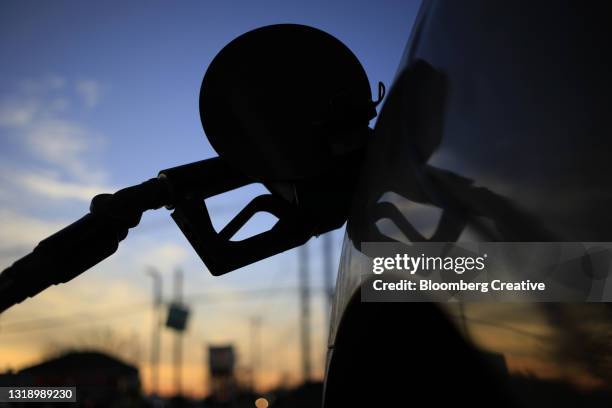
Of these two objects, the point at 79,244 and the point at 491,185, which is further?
the point at 79,244

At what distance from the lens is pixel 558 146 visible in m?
0.98

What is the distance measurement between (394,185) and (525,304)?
499mm

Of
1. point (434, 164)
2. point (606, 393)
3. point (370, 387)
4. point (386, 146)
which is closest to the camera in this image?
point (606, 393)

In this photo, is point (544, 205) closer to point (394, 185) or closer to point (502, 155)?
point (502, 155)

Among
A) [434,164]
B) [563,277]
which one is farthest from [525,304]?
[434,164]
